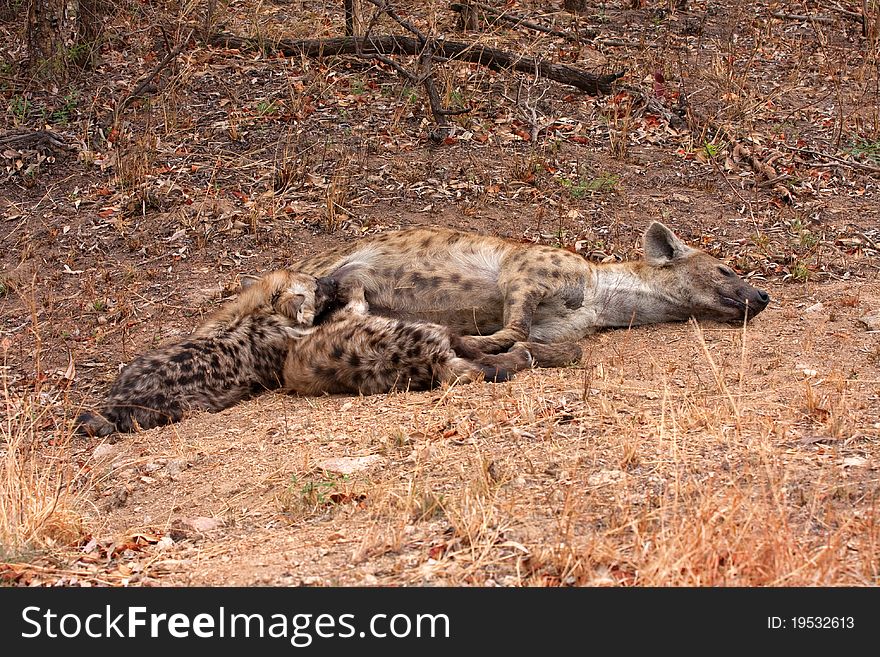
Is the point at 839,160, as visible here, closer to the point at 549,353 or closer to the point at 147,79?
the point at 549,353

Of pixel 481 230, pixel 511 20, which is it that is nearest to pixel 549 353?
pixel 481 230

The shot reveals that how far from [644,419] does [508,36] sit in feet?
21.1

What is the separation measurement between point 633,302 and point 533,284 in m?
0.74

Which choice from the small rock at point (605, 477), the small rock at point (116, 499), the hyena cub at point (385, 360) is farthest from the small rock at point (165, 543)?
the hyena cub at point (385, 360)

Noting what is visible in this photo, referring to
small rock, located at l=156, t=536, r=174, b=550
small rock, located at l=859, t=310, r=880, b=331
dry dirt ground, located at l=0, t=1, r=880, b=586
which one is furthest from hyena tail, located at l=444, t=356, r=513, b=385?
small rock, located at l=859, t=310, r=880, b=331

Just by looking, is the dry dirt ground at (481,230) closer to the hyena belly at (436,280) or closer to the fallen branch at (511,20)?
the fallen branch at (511,20)

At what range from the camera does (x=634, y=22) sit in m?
10.5

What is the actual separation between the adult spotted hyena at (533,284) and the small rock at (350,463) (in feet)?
6.42

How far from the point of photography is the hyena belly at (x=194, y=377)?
5430mm

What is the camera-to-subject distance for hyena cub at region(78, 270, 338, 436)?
545 centimetres

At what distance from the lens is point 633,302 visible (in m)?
6.51

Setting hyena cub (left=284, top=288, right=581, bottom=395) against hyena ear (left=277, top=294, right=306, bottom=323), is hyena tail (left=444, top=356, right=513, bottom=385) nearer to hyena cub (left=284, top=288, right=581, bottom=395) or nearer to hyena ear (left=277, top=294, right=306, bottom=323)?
hyena cub (left=284, top=288, right=581, bottom=395)

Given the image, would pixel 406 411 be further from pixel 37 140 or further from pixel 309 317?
pixel 37 140
